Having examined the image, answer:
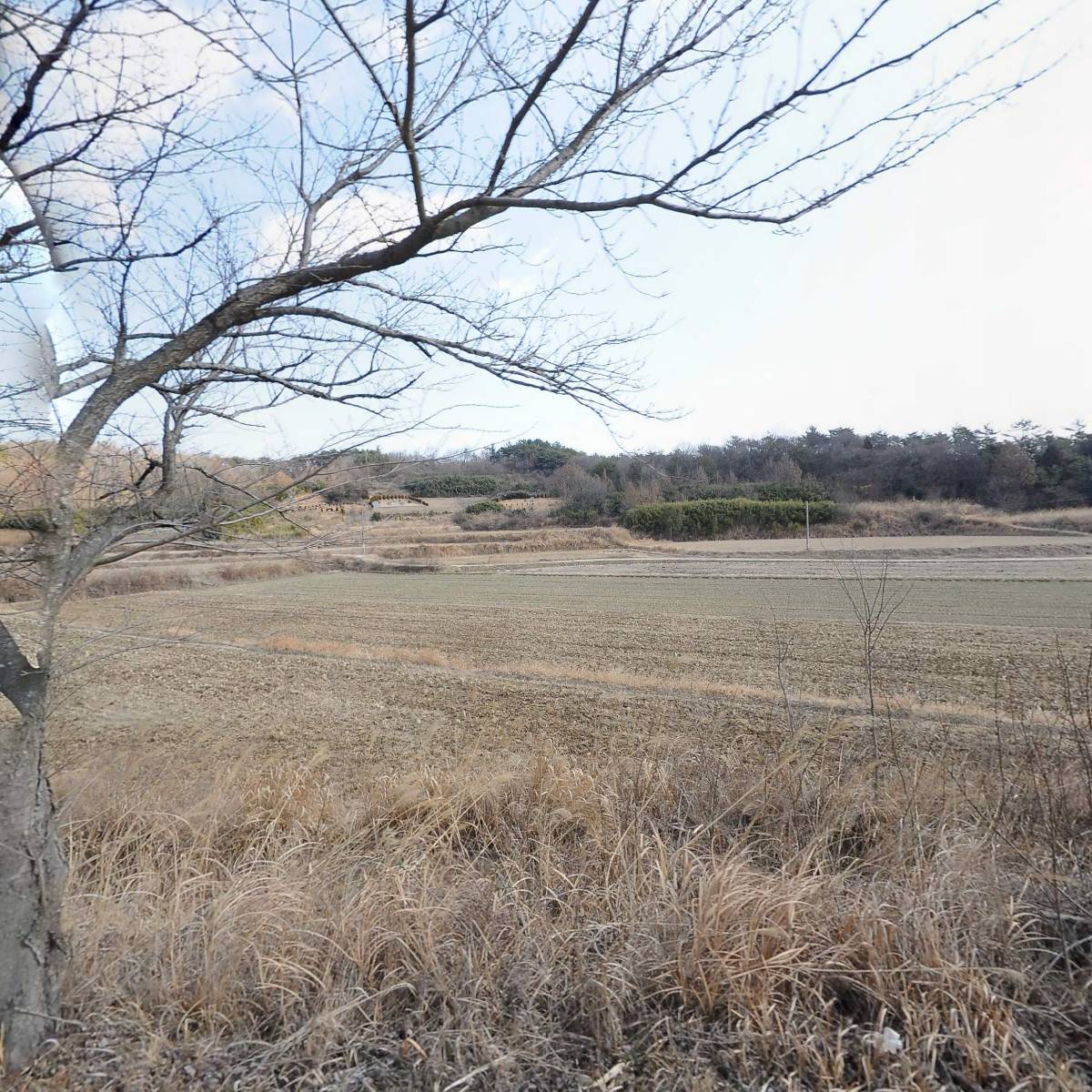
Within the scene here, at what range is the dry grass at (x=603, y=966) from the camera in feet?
7.15

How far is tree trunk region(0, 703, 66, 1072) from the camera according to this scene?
2.20 meters

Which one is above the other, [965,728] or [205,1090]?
[205,1090]

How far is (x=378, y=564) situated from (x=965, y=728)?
44718 millimetres

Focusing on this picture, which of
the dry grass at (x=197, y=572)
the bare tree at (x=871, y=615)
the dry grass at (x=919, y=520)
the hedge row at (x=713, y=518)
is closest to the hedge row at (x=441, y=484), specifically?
the bare tree at (x=871, y=615)

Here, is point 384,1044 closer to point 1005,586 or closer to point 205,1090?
point 205,1090

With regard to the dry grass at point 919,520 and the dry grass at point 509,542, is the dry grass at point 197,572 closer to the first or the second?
the dry grass at point 509,542

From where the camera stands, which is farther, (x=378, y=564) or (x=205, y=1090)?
(x=378, y=564)

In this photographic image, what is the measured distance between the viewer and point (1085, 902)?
2912mm

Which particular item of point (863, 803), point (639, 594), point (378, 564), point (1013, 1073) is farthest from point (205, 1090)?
point (378, 564)

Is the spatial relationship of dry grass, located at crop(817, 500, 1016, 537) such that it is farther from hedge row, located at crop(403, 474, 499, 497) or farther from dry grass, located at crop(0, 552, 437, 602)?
hedge row, located at crop(403, 474, 499, 497)

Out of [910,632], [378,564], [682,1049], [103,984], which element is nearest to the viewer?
[682,1049]

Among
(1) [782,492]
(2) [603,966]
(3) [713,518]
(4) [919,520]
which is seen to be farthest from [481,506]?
(4) [919,520]

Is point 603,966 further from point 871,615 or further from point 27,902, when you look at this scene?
point 871,615

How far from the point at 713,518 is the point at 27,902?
230ft
